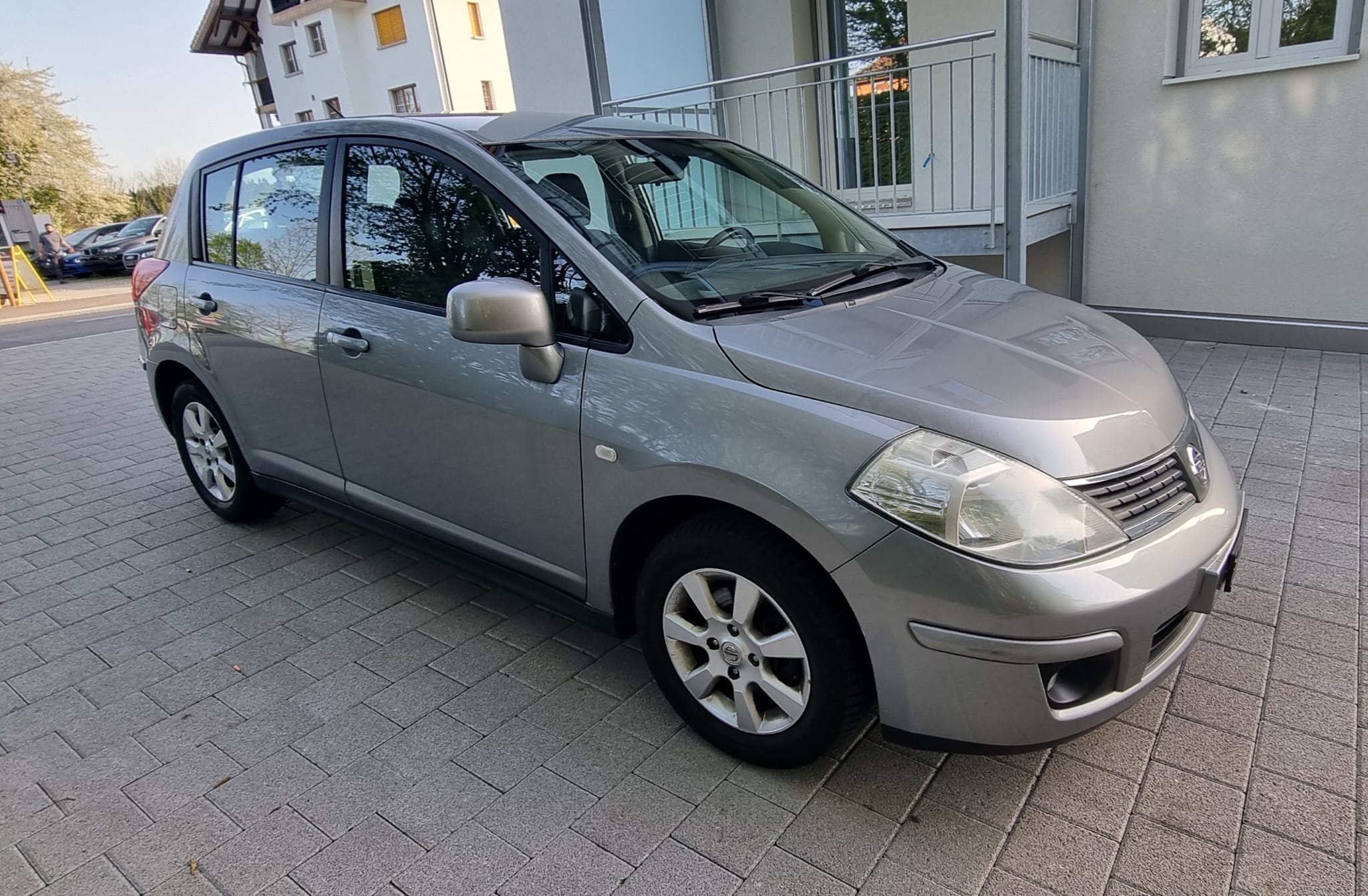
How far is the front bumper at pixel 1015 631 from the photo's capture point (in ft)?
6.06

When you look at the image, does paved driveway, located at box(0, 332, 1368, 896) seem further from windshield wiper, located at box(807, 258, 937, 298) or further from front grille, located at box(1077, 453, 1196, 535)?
windshield wiper, located at box(807, 258, 937, 298)

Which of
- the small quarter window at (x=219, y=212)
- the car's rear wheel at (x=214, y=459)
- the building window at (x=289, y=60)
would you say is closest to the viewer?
the small quarter window at (x=219, y=212)

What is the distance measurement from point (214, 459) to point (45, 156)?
34.8 meters

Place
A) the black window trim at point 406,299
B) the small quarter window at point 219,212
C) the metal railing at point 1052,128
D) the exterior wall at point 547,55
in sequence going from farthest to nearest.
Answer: the exterior wall at point 547,55
the metal railing at point 1052,128
the small quarter window at point 219,212
the black window trim at point 406,299

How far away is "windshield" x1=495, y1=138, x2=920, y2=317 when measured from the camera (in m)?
2.54

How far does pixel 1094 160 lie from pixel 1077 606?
5.75 metres

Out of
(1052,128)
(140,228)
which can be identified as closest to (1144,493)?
(1052,128)

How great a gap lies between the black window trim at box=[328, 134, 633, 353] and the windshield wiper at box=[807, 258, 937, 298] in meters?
0.64

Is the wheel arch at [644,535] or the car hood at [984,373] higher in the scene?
the car hood at [984,373]

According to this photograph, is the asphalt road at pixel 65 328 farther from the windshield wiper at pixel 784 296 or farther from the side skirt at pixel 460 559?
the windshield wiper at pixel 784 296

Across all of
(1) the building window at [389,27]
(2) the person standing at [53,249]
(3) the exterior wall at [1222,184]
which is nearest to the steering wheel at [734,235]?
(3) the exterior wall at [1222,184]

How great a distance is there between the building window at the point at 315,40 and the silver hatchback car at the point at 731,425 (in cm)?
3471

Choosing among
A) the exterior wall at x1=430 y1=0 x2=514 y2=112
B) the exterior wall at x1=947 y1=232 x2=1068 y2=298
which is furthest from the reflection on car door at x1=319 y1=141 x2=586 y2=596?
the exterior wall at x1=430 y1=0 x2=514 y2=112

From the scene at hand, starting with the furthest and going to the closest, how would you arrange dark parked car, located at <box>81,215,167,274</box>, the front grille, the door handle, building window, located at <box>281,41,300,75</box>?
building window, located at <box>281,41,300,75</box>, dark parked car, located at <box>81,215,167,274</box>, the door handle, the front grille
